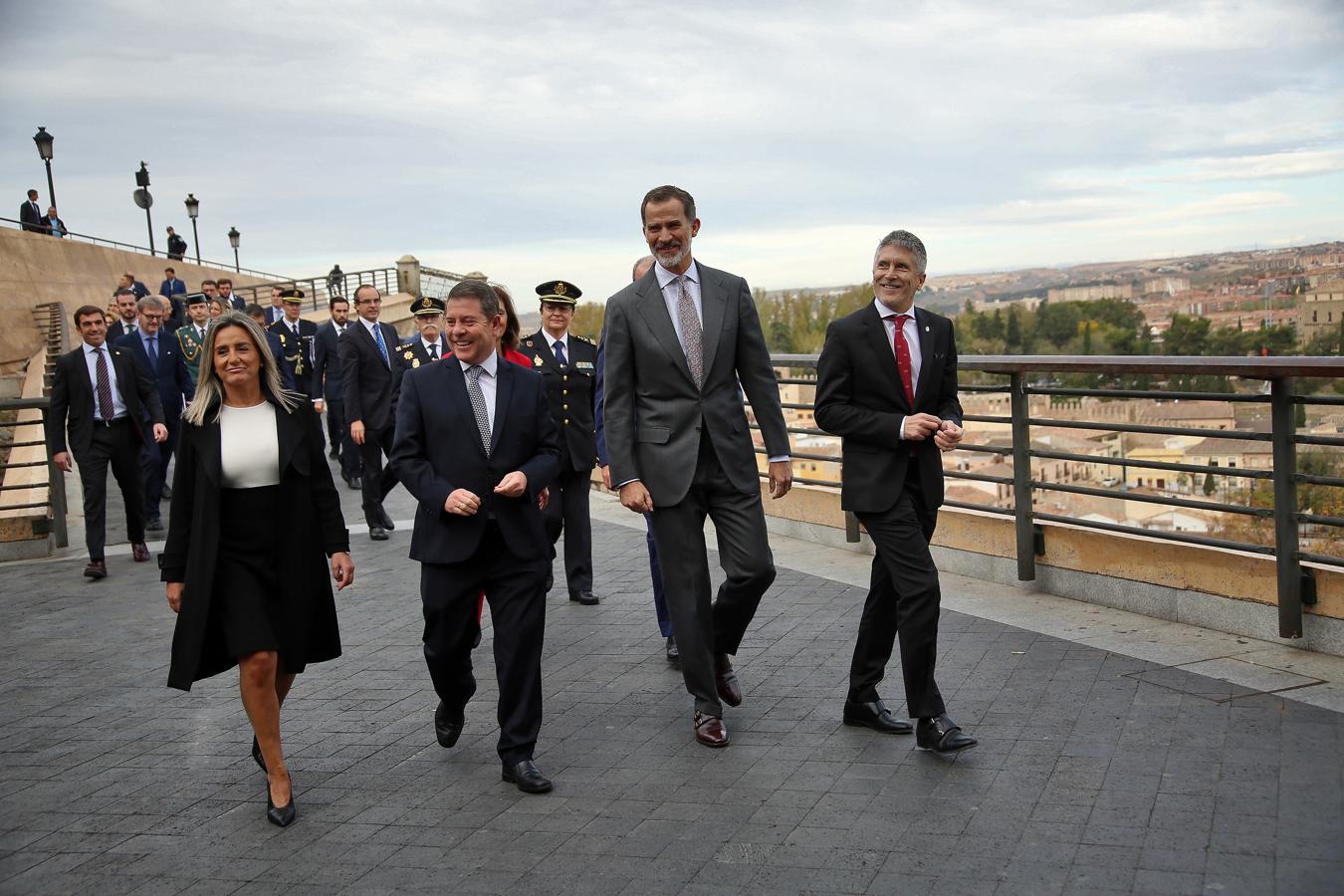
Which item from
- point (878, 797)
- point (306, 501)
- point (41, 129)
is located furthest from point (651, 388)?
point (41, 129)

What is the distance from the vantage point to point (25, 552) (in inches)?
452

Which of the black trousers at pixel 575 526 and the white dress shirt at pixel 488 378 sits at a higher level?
the white dress shirt at pixel 488 378

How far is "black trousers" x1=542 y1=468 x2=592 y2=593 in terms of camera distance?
316 inches

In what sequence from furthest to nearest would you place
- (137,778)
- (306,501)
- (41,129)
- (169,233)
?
1. (169,233)
2. (41,129)
3. (137,778)
4. (306,501)

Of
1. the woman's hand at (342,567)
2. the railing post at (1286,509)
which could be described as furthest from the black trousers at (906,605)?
the woman's hand at (342,567)

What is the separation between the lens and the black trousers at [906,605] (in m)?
5.01

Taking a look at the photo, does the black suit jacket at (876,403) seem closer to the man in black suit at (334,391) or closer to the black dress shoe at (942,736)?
the black dress shoe at (942,736)

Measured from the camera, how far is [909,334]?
17.4ft

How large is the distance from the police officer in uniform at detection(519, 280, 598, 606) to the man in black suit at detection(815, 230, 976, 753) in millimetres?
2940

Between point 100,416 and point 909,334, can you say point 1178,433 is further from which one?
point 100,416

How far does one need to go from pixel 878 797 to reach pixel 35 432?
13047 mm

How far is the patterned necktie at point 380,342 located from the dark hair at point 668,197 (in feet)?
21.4

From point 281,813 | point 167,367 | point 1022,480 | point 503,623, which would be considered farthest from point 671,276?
point 167,367

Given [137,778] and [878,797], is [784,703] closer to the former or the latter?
[878,797]
